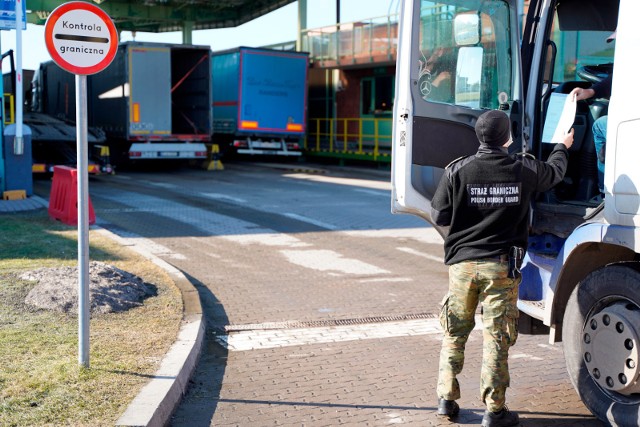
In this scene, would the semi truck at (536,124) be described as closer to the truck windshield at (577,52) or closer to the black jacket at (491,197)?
the truck windshield at (577,52)

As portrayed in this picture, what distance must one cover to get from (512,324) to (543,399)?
0.98m

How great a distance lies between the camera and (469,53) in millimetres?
5465

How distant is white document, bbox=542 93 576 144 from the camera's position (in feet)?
16.2

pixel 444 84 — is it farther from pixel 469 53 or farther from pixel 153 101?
pixel 153 101

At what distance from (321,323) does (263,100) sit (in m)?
20.9

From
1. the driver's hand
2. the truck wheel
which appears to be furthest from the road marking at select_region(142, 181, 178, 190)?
the truck wheel

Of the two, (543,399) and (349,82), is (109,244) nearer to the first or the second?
(543,399)

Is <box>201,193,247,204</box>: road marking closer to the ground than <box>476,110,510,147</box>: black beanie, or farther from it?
closer to the ground

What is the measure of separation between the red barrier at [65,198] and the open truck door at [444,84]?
7.80 m

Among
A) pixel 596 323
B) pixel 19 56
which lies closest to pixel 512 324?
pixel 596 323

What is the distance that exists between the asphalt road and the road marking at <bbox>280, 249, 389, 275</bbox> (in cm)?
4

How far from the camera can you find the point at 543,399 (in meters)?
5.07

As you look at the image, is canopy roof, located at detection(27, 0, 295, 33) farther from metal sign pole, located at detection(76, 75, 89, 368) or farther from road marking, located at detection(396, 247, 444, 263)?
metal sign pole, located at detection(76, 75, 89, 368)

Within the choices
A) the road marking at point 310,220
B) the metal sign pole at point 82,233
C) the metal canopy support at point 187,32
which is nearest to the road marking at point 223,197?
the road marking at point 310,220
